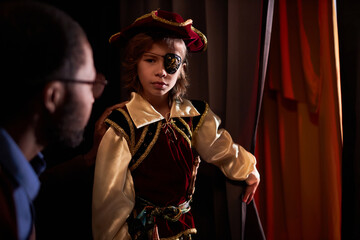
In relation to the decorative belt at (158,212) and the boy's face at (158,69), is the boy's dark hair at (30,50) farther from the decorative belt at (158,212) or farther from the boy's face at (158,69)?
the decorative belt at (158,212)

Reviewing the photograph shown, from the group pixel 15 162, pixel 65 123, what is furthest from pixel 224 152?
pixel 15 162

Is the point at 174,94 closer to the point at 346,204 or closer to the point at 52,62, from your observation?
the point at 52,62

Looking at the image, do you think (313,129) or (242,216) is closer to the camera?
(242,216)

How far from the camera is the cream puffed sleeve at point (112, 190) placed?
4.08 feet

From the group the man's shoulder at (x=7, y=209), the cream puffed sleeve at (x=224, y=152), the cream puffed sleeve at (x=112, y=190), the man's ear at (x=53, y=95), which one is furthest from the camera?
the cream puffed sleeve at (x=224, y=152)

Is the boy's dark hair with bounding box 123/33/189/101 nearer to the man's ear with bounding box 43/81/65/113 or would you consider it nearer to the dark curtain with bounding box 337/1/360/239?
Result: the man's ear with bounding box 43/81/65/113

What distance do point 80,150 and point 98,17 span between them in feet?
2.16

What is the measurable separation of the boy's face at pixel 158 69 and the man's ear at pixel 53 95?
0.53m

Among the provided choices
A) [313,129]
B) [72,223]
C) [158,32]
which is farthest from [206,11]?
[72,223]

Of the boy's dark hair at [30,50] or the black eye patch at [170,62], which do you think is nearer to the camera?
the boy's dark hair at [30,50]

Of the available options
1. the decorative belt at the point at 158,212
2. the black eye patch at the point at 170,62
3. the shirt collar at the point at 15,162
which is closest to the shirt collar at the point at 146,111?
the black eye patch at the point at 170,62

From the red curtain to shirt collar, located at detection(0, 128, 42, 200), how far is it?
1.36 metres

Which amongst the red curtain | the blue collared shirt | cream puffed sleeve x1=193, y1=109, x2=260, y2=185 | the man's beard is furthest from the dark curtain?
the blue collared shirt

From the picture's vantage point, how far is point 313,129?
1845 millimetres
